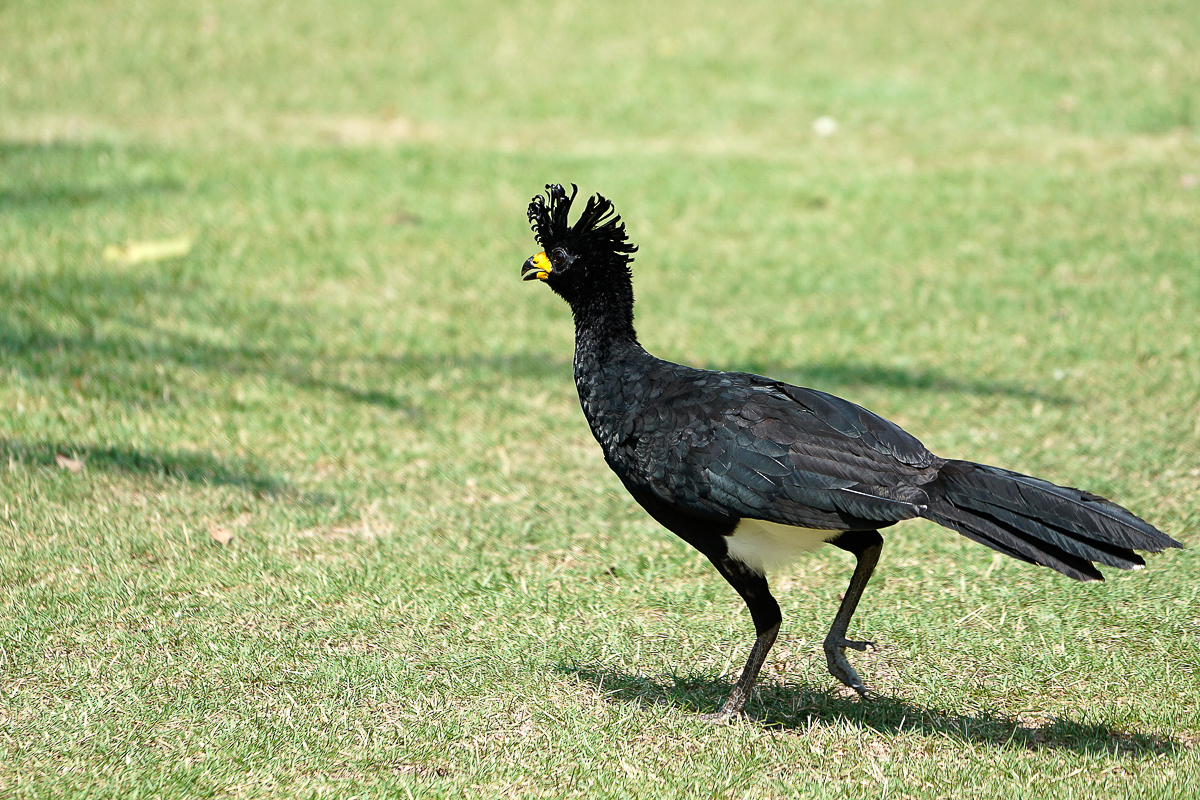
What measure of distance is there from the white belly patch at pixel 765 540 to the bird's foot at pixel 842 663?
1.18ft

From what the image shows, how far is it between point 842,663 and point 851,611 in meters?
0.19

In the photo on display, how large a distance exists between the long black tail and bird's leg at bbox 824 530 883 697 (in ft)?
1.56

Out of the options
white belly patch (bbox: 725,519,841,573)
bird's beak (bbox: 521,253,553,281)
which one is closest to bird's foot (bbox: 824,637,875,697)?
white belly patch (bbox: 725,519,841,573)

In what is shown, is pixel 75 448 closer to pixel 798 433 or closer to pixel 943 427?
pixel 798 433

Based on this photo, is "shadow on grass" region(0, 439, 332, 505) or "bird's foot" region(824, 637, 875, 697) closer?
"bird's foot" region(824, 637, 875, 697)

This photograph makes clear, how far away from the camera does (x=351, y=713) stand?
442 centimetres

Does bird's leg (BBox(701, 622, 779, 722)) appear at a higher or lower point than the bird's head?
lower

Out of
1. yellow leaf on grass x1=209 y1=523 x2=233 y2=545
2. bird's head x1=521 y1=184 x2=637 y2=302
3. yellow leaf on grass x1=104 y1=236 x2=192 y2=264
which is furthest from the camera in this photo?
yellow leaf on grass x1=104 y1=236 x2=192 y2=264

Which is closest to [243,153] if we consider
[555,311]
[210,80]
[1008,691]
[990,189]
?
[210,80]

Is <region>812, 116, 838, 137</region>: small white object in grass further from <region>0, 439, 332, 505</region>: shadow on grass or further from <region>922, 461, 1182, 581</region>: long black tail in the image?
<region>922, 461, 1182, 581</region>: long black tail

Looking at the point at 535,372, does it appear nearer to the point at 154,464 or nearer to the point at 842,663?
the point at 154,464

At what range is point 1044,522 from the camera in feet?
12.7

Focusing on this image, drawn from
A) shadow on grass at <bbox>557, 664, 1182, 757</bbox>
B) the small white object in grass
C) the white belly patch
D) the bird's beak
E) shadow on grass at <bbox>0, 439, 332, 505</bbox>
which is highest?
the small white object in grass

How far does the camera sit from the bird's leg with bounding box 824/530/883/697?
446 centimetres
